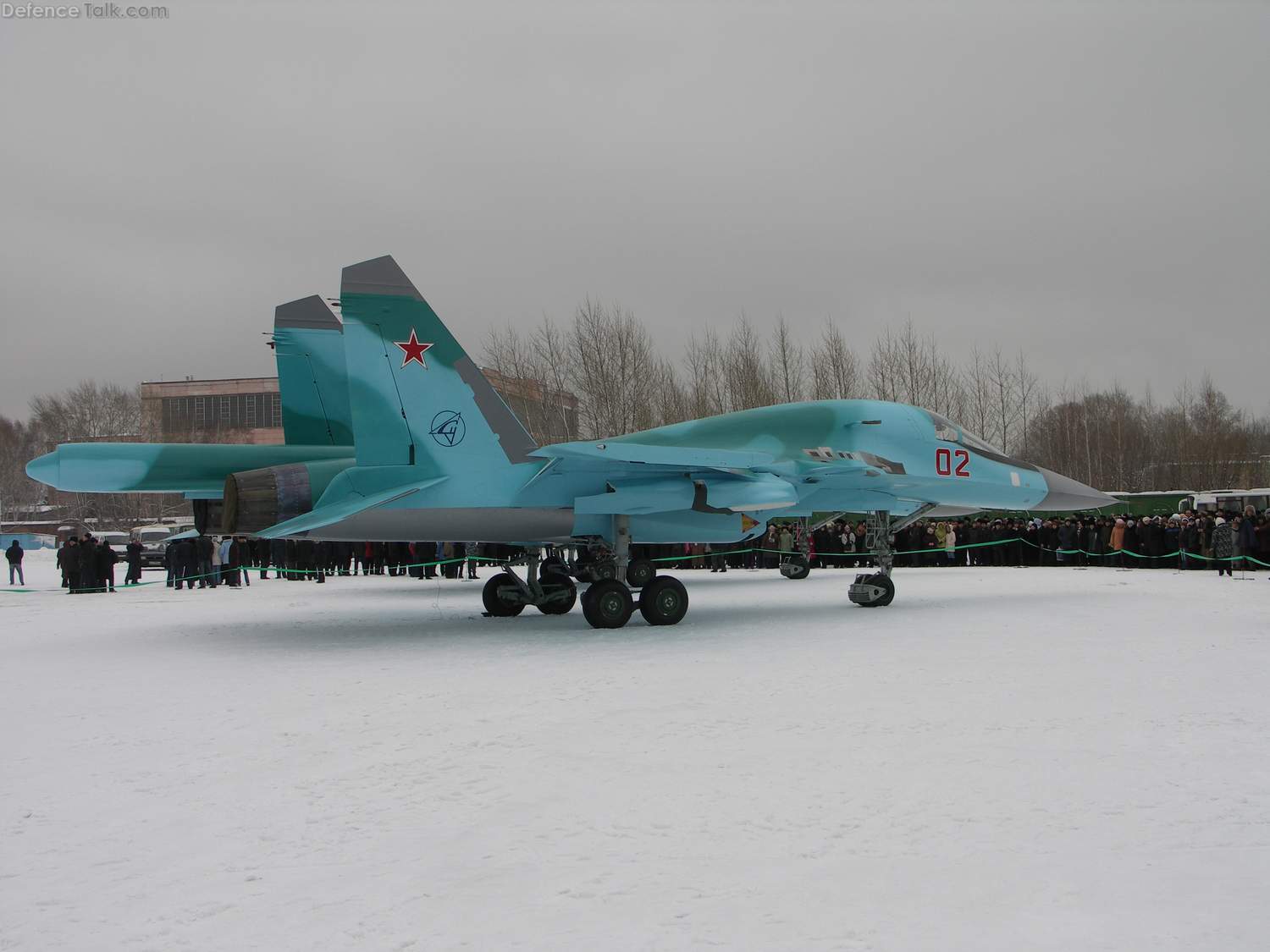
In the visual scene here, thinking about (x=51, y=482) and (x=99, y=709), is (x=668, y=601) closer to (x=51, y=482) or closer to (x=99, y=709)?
(x=99, y=709)

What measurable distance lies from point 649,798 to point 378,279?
796 centimetres

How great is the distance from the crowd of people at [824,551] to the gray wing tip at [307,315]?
284 inches

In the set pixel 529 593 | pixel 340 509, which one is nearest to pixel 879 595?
pixel 529 593

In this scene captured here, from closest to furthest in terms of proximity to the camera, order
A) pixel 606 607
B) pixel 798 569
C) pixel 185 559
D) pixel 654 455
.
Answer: pixel 654 455, pixel 606 607, pixel 798 569, pixel 185 559

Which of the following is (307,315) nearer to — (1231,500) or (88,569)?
(88,569)

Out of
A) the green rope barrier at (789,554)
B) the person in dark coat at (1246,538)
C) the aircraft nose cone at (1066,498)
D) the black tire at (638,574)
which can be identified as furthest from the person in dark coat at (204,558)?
the person in dark coat at (1246,538)

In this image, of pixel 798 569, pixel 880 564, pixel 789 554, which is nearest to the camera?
pixel 880 564

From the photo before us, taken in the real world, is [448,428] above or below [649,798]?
above

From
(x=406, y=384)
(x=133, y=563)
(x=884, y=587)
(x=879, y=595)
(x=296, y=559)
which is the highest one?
(x=406, y=384)

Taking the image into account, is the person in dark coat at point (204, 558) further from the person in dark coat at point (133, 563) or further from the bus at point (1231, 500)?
the bus at point (1231, 500)

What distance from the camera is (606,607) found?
451 inches

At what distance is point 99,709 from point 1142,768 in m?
6.64

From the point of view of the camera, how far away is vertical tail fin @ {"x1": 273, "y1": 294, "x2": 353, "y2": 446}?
13.3m

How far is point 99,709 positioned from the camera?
22.7 feet
